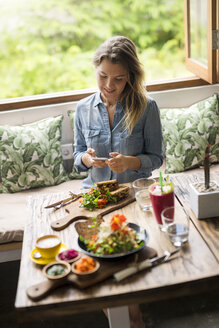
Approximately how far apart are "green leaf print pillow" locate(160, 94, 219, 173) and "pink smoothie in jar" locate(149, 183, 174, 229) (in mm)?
1311

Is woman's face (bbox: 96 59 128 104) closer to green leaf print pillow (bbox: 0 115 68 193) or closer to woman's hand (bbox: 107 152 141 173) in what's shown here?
woman's hand (bbox: 107 152 141 173)

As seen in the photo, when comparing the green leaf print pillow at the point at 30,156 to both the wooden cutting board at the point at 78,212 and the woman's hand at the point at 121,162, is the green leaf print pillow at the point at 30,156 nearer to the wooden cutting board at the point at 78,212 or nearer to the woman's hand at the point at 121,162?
the woman's hand at the point at 121,162

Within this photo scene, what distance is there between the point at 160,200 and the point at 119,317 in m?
0.50

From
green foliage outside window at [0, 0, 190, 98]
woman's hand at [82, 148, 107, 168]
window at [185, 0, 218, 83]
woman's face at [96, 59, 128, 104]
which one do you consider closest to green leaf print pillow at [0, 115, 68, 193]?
woman's hand at [82, 148, 107, 168]

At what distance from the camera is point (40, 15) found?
5926mm

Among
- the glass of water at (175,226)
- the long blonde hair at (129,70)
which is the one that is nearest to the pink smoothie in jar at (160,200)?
the glass of water at (175,226)

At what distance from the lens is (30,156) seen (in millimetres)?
2809

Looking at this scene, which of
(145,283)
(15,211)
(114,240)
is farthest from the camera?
(15,211)

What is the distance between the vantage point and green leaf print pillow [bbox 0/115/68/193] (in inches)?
110

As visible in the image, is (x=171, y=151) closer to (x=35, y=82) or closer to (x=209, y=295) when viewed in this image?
(x=209, y=295)

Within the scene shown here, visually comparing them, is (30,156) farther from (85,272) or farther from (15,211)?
(85,272)

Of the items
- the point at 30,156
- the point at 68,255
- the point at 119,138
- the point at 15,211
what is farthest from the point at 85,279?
the point at 30,156

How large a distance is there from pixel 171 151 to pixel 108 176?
2.61 feet

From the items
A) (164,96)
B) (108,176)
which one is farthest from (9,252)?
(164,96)
